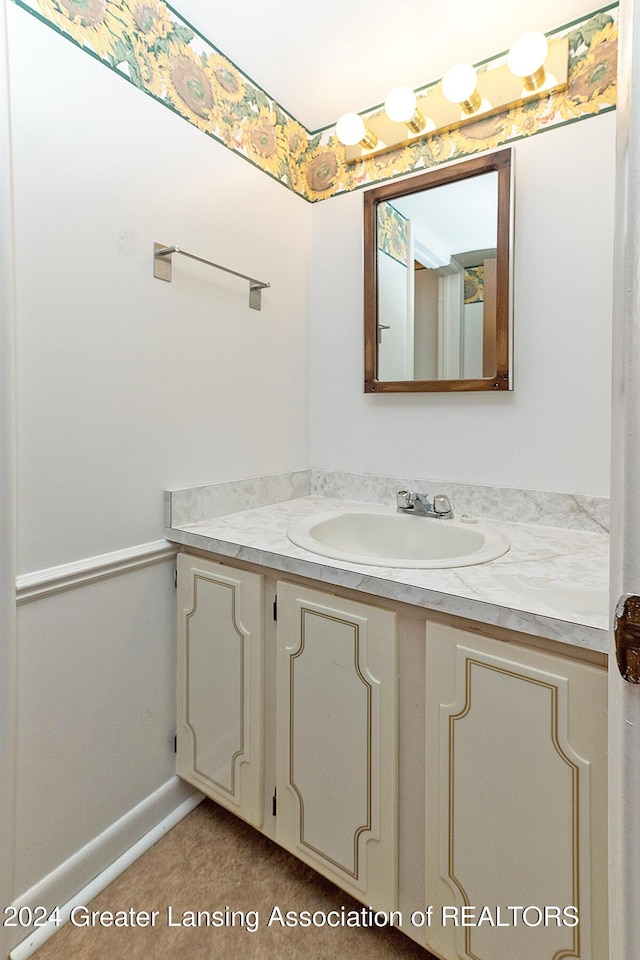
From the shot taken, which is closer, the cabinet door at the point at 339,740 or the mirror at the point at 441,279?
the cabinet door at the point at 339,740

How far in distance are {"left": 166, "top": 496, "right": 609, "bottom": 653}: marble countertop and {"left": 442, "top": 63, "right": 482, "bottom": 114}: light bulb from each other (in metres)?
1.19

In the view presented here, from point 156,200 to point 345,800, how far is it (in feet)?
4.97

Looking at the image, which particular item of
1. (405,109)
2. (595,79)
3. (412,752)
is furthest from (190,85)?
(412,752)

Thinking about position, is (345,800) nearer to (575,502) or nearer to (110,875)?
(110,875)

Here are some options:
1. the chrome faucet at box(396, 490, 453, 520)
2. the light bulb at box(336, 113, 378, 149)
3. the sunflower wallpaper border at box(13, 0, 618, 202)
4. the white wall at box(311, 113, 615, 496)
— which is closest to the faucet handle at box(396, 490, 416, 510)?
the chrome faucet at box(396, 490, 453, 520)

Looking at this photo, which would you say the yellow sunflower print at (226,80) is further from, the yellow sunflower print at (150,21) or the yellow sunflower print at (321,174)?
the yellow sunflower print at (321,174)

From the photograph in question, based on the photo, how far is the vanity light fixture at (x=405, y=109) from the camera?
4.60ft

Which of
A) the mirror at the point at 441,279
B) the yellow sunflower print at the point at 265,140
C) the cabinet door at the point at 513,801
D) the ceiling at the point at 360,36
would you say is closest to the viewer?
the cabinet door at the point at 513,801

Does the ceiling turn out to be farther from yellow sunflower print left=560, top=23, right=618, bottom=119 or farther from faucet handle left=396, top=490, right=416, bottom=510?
faucet handle left=396, top=490, right=416, bottom=510

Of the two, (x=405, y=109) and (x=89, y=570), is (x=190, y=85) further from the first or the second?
(x=89, y=570)

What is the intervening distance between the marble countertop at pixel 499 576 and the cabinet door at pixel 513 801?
0.20 feet

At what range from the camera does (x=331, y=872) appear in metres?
1.07

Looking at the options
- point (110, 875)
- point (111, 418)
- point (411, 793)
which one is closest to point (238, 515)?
point (111, 418)

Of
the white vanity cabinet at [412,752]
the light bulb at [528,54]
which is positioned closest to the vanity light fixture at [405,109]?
the light bulb at [528,54]
